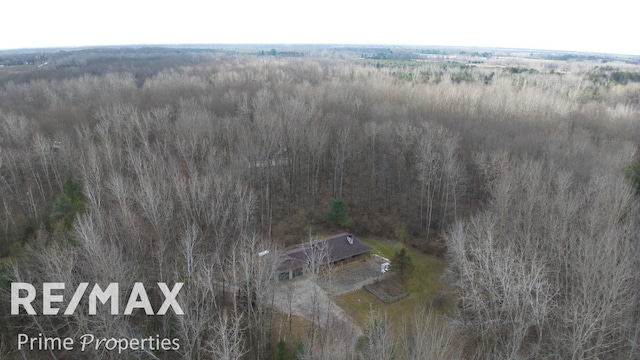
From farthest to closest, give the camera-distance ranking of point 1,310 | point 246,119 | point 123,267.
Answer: point 246,119, point 1,310, point 123,267

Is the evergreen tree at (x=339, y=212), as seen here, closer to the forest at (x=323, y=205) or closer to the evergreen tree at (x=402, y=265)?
the forest at (x=323, y=205)

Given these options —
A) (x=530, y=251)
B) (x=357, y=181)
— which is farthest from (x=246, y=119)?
(x=530, y=251)

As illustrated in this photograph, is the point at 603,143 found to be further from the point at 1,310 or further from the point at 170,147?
the point at 1,310

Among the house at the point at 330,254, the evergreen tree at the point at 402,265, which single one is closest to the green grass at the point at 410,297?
the evergreen tree at the point at 402,265

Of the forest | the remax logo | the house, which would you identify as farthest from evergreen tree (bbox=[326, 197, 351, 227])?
the remax logo

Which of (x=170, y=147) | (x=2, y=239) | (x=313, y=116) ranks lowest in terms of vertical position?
(x=2, y=239)

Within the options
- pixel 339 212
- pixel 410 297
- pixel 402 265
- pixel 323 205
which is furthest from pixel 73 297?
pixel 323 205
